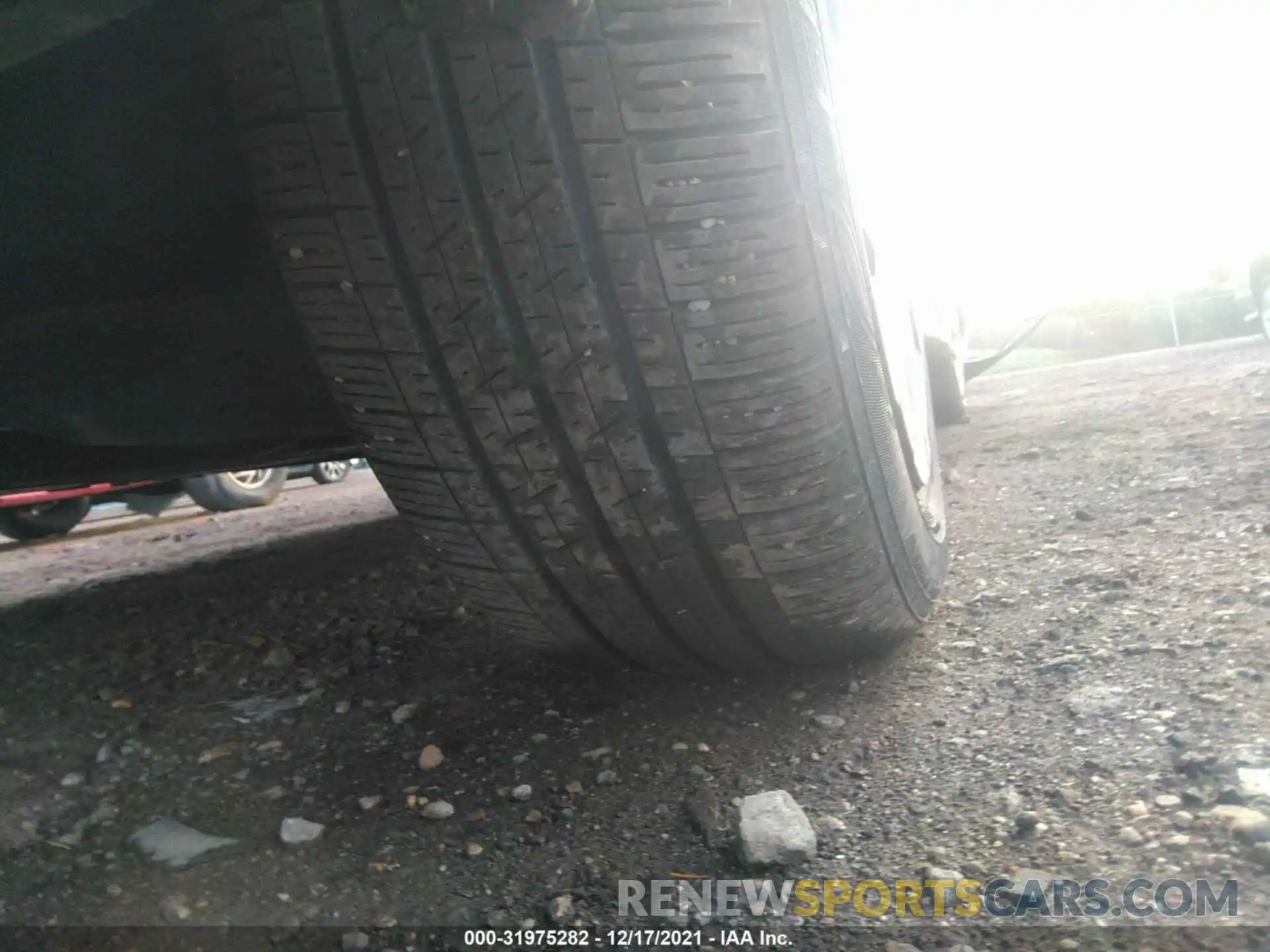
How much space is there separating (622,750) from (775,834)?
0.29 metres

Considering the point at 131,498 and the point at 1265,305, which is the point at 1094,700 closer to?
the point at 131,498

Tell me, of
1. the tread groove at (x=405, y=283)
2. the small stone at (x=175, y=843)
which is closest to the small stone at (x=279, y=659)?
the small stone at (x=175, y=843)

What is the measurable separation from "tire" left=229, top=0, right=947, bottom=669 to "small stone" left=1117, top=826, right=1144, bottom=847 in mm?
371

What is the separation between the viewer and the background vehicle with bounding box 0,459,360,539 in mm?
3457

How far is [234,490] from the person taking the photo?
4.43m

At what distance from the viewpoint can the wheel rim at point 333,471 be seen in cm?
601

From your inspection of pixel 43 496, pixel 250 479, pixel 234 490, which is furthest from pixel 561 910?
pixel 250 479

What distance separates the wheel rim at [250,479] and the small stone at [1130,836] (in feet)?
13.8

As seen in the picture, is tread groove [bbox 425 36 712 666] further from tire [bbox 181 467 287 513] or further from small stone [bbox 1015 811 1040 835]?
tire [bbox 181 467 287 513]

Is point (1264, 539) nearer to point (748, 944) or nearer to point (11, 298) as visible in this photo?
point (748, 944)

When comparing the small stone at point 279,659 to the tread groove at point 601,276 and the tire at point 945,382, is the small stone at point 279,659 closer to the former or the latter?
the tread groove at point 601,276

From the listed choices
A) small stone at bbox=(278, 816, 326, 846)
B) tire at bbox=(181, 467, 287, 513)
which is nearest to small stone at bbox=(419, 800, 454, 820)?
small stone at bbox=(278, 816, 326, 846)

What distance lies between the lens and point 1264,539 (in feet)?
5.29

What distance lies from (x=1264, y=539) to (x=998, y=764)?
3.08ft
